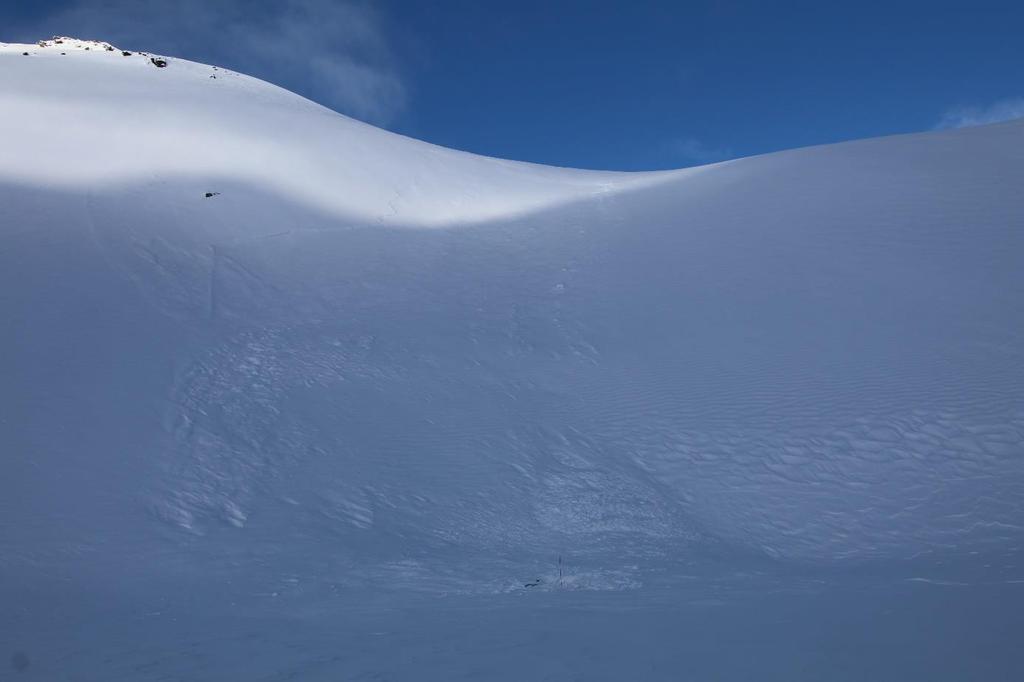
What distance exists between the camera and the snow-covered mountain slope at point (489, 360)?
193 inches

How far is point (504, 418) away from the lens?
20.3ft

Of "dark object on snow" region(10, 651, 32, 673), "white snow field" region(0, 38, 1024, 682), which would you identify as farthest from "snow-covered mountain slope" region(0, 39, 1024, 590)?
"dark object on snow" region(10, 651, 32, 673)

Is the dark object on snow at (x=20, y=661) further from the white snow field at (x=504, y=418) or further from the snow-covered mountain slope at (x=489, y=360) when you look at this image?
the snow-covered mountain slope at (x=489, y=360)

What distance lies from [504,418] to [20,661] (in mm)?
3474

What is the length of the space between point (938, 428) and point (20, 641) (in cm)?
563

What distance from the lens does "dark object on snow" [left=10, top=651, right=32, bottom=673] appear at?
343cm

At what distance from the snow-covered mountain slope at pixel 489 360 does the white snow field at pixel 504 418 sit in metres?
0.03

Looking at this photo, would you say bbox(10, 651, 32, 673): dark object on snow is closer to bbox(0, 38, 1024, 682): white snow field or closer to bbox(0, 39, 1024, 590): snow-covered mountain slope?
bbox(0, 38, 1024, 682): white snow field

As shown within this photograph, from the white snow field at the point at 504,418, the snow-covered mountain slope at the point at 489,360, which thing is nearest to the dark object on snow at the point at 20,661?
the white snow field at the point at 504,418

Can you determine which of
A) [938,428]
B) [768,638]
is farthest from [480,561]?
[938,428]

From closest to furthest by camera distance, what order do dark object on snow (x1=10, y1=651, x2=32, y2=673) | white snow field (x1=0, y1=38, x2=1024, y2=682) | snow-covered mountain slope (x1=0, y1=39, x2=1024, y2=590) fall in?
dark object on snow (x1=10, y1=651, x2=32, y2=673) < white snow field (x1=0, y1=38, x2=1024, y2=682) < snow-covered mountain slope (x1=0, y1=39, x2=1024, y2=590)

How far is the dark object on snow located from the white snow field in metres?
0.01

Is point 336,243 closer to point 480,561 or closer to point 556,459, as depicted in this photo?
point 556,459

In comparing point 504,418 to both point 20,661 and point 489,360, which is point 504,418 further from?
point 20,661
